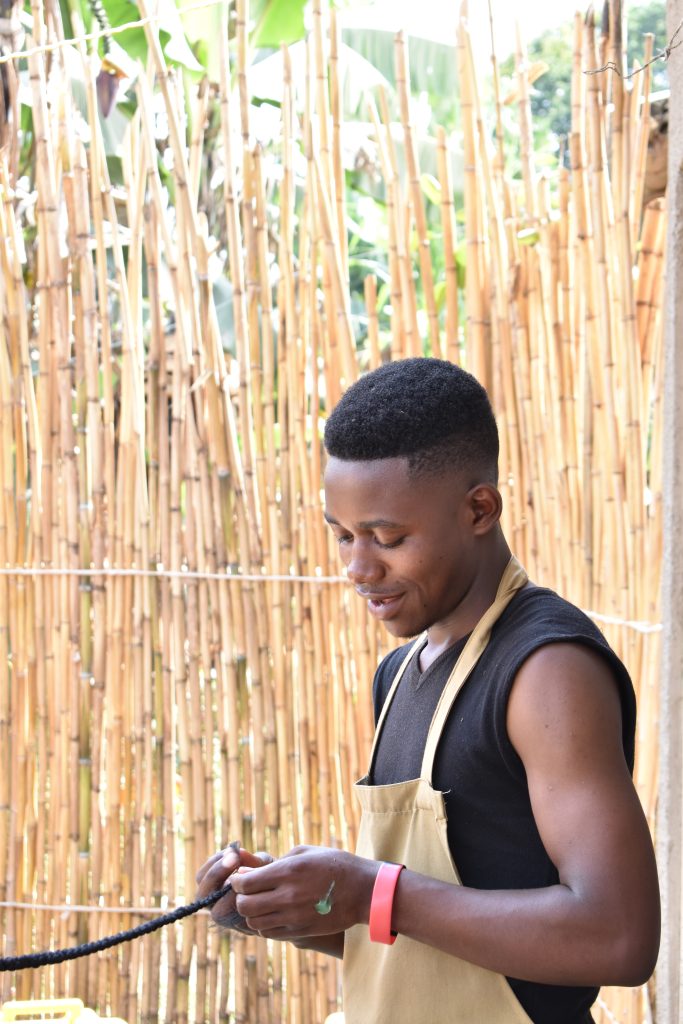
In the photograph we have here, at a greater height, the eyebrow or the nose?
the eyebrow

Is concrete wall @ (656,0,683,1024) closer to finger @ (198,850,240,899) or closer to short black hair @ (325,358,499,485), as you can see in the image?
short black hair @ (325,358,499,485)

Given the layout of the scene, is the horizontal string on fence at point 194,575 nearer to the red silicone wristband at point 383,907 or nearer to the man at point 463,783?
the man at point 463,783

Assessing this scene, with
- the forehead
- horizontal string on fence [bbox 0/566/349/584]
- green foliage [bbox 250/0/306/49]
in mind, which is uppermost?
green foliage [bbox 250/0/306/49]

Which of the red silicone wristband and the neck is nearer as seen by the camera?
the red silicone wristband

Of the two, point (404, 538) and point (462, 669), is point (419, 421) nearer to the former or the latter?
point (404, 538)

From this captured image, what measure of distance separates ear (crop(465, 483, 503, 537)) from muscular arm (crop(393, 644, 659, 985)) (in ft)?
0.65

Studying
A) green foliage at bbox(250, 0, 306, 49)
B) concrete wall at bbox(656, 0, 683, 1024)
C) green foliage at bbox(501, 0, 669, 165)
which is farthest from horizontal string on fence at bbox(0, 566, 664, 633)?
green foliage at bbox(501, 0, 669, 165)

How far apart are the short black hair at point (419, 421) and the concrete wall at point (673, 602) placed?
32 centimetres

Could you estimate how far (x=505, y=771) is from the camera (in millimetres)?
1039

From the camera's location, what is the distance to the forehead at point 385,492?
1.12 m

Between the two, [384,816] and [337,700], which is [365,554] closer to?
[384,816]

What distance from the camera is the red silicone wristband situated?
39.8 inches

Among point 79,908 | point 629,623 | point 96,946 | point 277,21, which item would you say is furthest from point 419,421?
point 277,21

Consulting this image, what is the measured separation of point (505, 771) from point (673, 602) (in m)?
0.49
